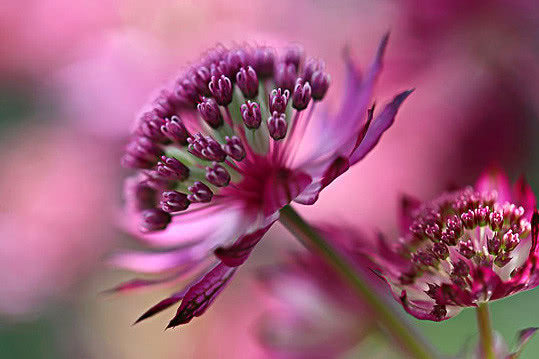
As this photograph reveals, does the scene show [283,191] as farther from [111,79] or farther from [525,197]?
[111,79]

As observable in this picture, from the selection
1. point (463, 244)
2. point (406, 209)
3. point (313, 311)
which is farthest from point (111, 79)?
point (463, 244)

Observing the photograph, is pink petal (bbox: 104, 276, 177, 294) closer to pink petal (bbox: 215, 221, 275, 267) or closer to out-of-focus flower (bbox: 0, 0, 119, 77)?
pink petal (bbox: 215, 221, 275, 267)

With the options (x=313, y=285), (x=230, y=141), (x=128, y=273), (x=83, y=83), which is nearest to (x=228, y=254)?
(x=230, y=141)

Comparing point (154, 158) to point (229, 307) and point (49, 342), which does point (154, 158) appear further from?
point (49, 342)

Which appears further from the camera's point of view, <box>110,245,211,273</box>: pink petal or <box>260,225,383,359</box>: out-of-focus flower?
<box>260,225,383,359</box>: out-of-focus flower

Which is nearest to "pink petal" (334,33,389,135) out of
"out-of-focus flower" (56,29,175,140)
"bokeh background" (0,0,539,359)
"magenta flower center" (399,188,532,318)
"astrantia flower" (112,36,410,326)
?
"astrantia flower" (112,36,410,326)

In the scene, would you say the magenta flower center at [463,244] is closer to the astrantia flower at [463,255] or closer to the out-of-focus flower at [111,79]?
the astrantia flower at [463,255]
